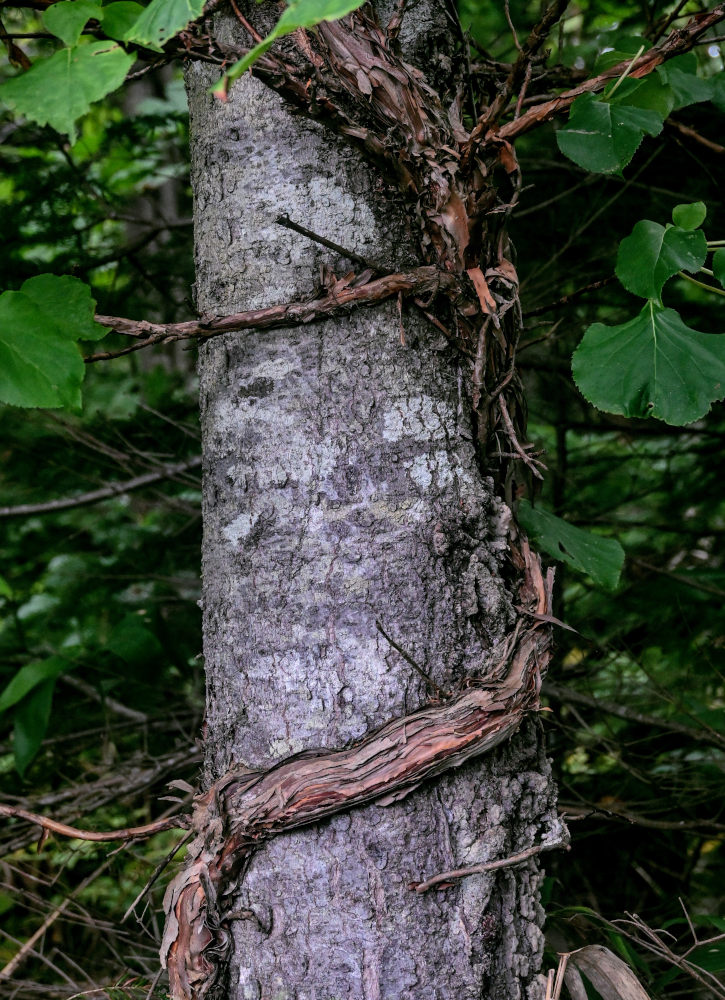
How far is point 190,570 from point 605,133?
Result: 6.33 ft

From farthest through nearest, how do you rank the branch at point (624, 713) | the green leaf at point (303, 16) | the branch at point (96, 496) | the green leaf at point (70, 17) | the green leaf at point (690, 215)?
the branch at point (96, 496)
the branch at point (624, 713)
the green leaf at point (690, 215)
the green leaf at point (70, 17)
the green leaf at point (303, 16)

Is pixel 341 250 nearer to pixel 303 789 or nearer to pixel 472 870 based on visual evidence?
pixel 303 789

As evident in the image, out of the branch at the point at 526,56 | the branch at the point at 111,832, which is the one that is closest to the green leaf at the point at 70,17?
the branch at the point at 526,56

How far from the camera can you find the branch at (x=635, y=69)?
84 cm

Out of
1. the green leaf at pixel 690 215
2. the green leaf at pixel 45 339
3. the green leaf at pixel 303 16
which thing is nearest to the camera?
the green leaf at pixel 303 16

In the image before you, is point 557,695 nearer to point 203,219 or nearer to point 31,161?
point 203,219

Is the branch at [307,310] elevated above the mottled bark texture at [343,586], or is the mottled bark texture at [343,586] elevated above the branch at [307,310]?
the branch at [307,310]

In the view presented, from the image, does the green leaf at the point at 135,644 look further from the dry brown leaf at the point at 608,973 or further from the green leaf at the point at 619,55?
the green leaf at the point at 619,55

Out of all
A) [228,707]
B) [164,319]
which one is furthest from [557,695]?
[164,319]

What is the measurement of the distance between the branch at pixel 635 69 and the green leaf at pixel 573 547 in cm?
50

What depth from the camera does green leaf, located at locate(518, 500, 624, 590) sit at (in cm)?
109

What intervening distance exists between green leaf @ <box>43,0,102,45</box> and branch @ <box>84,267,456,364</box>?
0.29 meters

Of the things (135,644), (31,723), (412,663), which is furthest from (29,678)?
(412,663)

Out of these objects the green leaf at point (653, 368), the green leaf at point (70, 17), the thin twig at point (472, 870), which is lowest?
the thin twig at point (472, 870)
